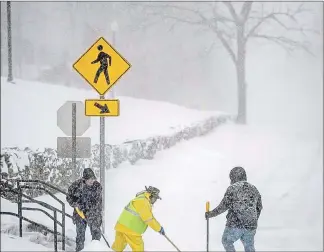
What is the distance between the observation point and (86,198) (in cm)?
704

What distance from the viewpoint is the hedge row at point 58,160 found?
29.7 feet

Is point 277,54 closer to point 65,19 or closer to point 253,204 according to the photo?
point 65,19

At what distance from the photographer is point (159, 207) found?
1074 cm

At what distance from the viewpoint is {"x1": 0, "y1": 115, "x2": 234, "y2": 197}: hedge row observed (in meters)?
9.05

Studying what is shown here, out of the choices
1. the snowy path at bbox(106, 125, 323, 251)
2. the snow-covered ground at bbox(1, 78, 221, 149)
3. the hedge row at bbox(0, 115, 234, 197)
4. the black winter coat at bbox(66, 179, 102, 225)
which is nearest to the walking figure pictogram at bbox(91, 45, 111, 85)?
the black winter coat at bbox(66, 179, 102, 225)

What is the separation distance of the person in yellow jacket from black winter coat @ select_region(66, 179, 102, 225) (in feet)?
2.07

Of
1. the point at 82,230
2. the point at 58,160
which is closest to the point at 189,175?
the point at 58,160

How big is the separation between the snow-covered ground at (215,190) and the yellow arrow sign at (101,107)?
90.2 inches

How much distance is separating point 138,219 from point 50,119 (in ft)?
29.9

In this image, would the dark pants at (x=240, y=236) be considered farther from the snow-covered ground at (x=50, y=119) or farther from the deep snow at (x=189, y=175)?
the snow-covered ground at (x=50, y=119)

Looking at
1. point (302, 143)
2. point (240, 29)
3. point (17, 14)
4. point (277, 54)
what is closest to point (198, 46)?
point (17, 14)

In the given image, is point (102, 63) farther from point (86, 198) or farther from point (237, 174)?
point (237, 174)

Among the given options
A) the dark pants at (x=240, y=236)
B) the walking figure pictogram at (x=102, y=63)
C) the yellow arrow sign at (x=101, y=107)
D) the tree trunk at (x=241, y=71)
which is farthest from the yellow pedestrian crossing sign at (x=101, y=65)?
A: the tree trunk at (x=241, y=71)

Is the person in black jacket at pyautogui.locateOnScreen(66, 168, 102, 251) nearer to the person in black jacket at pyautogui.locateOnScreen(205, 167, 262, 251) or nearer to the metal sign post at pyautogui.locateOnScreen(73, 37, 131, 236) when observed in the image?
the metal sign post at pyautogui.locateOnScreen(73, 37, 131, 236)
